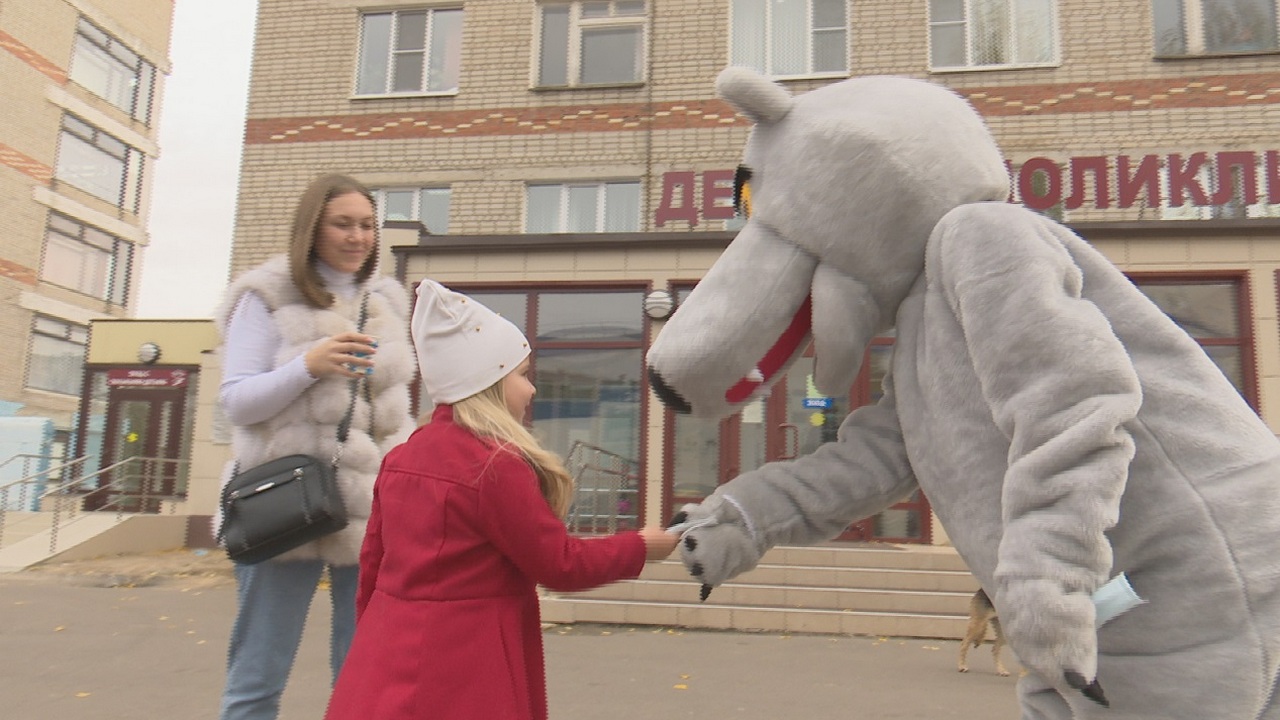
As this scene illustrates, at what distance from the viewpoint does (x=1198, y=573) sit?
1.31 metres

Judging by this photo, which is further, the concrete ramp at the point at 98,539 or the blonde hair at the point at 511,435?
the concrete ramp at the point at 98,539

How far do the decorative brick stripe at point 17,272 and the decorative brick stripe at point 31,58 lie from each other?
583 cm

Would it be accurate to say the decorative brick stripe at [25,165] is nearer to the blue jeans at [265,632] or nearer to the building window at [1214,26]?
the building window at [1214,26]

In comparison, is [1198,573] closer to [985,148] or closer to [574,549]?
[985,148]

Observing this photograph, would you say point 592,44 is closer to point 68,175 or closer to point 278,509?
point 278,509

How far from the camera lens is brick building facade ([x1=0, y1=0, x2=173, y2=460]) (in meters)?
→ 25.4

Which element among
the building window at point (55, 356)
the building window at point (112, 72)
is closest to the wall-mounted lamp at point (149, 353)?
the building window at point (55, 356)

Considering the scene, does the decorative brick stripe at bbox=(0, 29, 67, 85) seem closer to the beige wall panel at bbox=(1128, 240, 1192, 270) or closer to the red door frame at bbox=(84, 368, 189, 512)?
the red door frame at bbox=(84, 368, 189, 512)

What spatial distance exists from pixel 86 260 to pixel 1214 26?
31.2m

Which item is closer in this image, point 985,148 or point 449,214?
point 985,148

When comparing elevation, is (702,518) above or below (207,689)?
above

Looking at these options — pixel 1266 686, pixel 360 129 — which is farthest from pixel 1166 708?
pixel 360 129

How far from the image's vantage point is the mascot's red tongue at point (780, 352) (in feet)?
5.76

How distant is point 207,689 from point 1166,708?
17.7 feet
